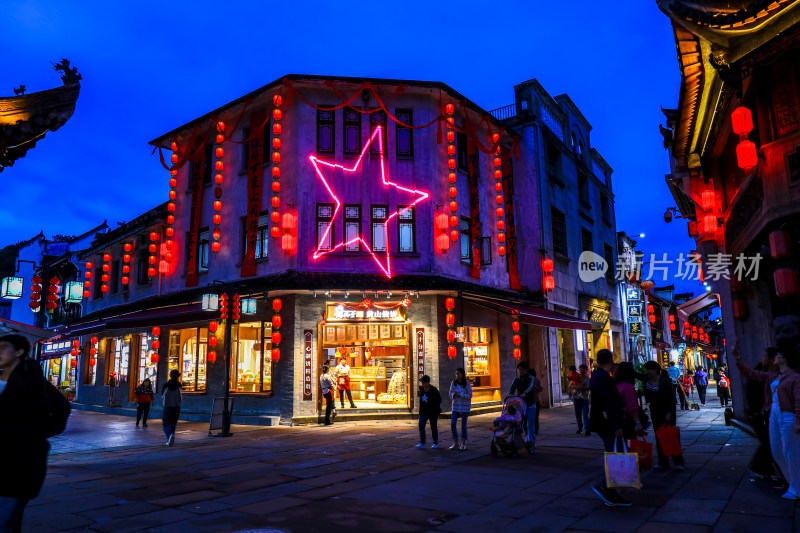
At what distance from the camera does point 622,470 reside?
6.44m

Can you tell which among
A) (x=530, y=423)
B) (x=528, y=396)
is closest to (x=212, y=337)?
(x=528, y=396)

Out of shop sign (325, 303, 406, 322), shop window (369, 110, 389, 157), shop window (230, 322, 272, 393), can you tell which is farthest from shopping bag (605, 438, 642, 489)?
shop window (369, 110, 389, 157)

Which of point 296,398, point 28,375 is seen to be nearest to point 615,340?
point 296,398

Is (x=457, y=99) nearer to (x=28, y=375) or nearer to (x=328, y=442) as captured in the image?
(x=328, y=442)

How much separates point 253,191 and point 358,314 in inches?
232

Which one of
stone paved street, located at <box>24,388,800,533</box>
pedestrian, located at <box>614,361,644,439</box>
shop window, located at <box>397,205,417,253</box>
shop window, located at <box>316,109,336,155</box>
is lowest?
stone paved street, located at <box>24,388,800,533</box>

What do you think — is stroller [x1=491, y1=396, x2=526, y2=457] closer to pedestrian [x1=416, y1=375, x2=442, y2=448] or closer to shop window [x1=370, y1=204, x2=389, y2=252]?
pedestrian [x1=416, y1=375, x2=442, y2=448]

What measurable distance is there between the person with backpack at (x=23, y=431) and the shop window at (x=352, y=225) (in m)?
14.1

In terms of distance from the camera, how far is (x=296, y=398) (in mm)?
17219

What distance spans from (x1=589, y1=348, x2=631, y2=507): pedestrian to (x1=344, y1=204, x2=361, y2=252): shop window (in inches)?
475

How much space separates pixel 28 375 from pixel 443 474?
21.9 ft

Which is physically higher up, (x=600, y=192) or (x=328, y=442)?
(x=600, y=192)

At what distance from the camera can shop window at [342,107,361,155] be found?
1875 cm

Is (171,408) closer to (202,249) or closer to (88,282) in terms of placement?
(202,249)
